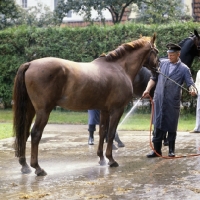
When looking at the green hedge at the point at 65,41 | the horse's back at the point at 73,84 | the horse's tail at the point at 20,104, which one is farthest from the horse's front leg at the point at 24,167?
the green hedge at the point at 65,41

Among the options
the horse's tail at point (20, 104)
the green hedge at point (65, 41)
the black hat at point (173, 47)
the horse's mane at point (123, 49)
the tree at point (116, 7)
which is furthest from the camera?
the tree at point (116, 7)

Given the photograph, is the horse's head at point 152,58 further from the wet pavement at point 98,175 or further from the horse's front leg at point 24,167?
the horse's front leg at point 24,167

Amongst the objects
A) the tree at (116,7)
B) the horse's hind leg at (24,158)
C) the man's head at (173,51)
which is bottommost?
the horse's hind leg at (24,158)

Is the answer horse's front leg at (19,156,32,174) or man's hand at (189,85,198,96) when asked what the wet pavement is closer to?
horse's front leg at (19,156,32,174)

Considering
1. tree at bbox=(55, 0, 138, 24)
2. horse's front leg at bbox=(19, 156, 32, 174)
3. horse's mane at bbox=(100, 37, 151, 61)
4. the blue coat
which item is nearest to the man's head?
the blue coat

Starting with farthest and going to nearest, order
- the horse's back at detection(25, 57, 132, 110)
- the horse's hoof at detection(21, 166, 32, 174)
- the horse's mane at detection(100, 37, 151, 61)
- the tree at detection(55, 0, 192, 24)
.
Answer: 1. the tree at detection(55, 0, 192, 24)
2. the horse's mane at detection(100, 37, 151, 61)
3. the horse's hoof at detection(21, 166, 32, 174)
4. the horse's back at detection(25, 57, 132, 110)

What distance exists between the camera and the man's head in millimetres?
9992

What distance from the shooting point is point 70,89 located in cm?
841

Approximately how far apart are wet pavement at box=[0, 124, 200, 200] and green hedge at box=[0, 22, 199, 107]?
836 centimetres

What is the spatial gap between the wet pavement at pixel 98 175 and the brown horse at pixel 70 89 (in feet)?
1.53

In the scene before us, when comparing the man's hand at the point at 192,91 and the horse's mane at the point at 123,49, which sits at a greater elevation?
the horse's mane at the point at 123,49

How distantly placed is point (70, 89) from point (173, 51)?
251 cm

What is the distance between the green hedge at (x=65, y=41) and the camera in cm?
2011

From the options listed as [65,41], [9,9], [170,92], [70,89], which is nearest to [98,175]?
[70,89]
